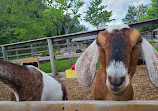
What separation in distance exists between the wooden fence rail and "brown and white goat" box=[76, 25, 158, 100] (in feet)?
0.72

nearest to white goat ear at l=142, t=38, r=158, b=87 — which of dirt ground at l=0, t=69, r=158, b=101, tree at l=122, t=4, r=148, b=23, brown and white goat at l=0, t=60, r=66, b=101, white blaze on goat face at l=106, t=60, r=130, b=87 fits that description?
white blaze on goat face at l=106, t=60, r=130, b=87

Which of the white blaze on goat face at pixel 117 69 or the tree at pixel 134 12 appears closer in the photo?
the white blaze on goat face at pixel 117 69

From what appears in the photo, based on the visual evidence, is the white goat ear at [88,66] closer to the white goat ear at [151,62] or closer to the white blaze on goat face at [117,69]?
the white blaze on goat face at [117,69]

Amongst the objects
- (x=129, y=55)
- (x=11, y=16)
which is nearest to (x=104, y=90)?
(x=129, y=55)

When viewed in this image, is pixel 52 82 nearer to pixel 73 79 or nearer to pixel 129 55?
pixel 129 55

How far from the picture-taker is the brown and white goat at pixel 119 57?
1103mm

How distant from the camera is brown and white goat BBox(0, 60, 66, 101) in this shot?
1.74 meters

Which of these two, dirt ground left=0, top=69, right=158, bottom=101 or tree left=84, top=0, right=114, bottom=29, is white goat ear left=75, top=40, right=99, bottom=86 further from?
tree left=84, top=0, right=114, bottom=29

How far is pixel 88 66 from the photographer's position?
1.61m

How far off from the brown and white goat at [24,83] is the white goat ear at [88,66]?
81 cm

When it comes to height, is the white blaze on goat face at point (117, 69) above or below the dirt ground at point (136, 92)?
above

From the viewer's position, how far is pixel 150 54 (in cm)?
135

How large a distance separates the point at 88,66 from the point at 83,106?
71cm

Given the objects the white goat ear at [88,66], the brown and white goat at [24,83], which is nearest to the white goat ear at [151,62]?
the white goat ear at [88,66]
